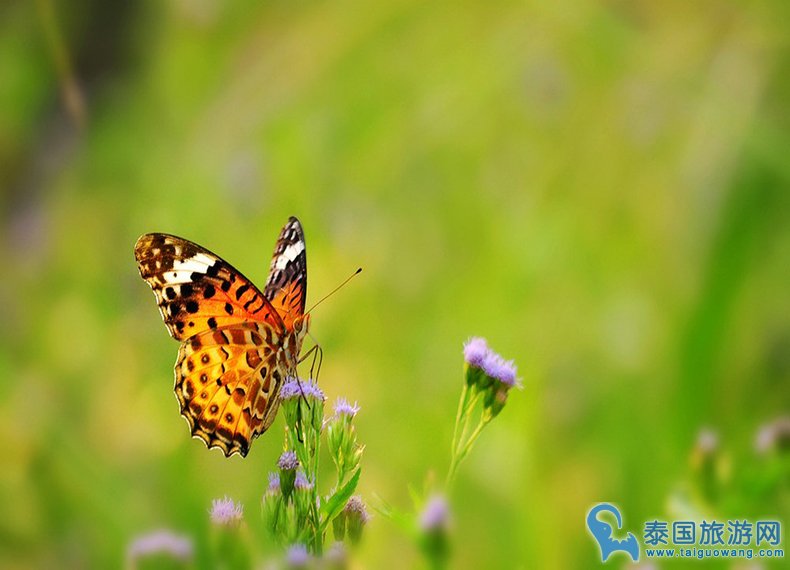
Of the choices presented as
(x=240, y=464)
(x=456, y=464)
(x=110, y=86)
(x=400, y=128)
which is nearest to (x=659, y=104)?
(x=400, y=128)

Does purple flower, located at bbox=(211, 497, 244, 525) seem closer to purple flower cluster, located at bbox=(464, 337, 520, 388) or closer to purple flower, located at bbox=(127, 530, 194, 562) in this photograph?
purple flower, located at bbox=(127, 530, 194, 562)

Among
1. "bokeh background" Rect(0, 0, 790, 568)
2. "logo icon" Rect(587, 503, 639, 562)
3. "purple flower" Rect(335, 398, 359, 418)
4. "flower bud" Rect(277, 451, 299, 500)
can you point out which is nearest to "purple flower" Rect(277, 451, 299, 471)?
"flower bud" Rect(277, 451, 299, 500)

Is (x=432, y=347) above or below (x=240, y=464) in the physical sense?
above

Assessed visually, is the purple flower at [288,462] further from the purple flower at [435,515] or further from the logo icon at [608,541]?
the logo icon at [608,541]

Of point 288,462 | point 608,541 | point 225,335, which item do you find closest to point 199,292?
point 225,335

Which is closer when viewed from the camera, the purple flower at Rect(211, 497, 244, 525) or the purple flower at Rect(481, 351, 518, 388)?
the purple flower at Rect(211, 497, 244, 525)

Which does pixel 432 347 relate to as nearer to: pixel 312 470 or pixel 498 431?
pixel 498 431
